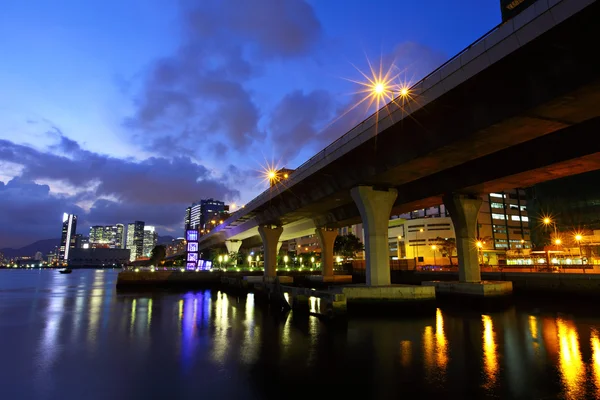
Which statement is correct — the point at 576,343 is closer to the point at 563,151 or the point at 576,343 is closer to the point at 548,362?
the point at 548,362

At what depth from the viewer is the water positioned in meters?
13.5

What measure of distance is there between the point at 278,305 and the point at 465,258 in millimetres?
22729

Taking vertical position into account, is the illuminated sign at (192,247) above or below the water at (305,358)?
above

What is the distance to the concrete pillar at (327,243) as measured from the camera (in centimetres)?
7256

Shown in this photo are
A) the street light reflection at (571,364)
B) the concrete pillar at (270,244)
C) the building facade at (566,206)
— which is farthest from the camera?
the building facade at (566,206)

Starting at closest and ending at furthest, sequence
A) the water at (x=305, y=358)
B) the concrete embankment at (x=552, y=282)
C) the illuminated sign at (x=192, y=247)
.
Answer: the water at (x=305, y=358) < the concrete embankment at (x=552, y=282) < the illuminated sign at (x=192, y=247)

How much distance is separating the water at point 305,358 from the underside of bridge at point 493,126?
1221 centimetres

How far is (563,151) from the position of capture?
27812mm

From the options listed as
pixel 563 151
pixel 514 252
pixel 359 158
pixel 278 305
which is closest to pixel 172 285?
pixel 278 305

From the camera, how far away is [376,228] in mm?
35938

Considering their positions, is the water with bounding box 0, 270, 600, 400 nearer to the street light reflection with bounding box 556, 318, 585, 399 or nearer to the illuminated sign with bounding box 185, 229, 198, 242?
the street light reflection with bounding box 556, 318, 585, 399

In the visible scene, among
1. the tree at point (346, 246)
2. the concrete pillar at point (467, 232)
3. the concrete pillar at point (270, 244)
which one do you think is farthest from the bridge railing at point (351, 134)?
the tree at point (346, 246)

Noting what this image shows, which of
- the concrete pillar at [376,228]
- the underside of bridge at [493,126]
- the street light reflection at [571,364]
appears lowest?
the street light reflection at [571,364]

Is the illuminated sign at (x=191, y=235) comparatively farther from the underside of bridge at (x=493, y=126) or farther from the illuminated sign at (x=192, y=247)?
the underside of bridge at (x=493, y=126)
